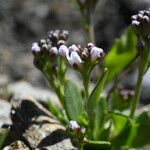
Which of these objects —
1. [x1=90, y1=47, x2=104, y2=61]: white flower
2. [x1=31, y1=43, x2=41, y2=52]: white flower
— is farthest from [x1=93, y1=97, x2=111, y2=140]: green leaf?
[x1=90, y1=47, x2=104, y2=61]: white flower

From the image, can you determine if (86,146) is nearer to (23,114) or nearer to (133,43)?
(23,114)

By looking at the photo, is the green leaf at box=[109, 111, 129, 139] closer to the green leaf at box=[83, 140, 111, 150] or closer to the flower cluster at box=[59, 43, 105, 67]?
the green leaf at box=[83, 140, 111, 150]

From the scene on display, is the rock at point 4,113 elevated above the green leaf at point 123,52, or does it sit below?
below

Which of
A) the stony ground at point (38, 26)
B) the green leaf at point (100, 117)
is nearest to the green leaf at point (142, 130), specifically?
the green leaf at point (100, 117)

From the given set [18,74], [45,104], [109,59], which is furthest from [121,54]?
[18,74]

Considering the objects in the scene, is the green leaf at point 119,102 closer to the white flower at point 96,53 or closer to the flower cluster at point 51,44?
the flower cluster at point 51,44

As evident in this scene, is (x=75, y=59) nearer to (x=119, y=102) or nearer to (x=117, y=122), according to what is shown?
(x=117, y=122)

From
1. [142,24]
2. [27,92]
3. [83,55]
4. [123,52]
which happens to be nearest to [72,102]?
[83,55]
